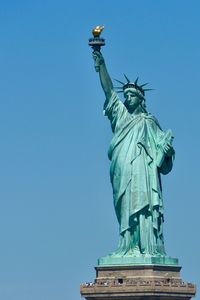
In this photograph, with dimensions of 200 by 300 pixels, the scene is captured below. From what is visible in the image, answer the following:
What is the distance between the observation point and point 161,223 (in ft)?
209

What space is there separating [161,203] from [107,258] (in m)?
2.84

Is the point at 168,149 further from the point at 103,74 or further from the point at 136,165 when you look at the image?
the point at 103,74

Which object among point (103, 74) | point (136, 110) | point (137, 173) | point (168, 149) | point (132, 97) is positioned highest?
point (103, 74)

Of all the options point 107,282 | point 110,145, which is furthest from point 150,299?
point 110,145

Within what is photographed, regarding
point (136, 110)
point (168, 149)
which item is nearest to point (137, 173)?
point (168, 149)

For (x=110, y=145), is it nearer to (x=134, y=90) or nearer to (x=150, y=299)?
(x=134, y=90)

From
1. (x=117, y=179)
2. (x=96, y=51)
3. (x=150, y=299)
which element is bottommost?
(x=150, y=299)

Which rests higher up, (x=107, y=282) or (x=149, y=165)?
(x=149, y=165)

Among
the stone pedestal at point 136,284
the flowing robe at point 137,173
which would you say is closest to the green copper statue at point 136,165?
the flowing robe at point 137,173

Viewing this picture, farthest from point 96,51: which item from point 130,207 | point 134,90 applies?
point 130,207

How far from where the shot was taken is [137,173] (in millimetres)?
63562

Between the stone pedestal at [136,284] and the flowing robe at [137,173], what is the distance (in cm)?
95

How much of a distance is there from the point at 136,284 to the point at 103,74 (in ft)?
26.4

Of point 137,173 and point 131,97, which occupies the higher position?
point 131,97
